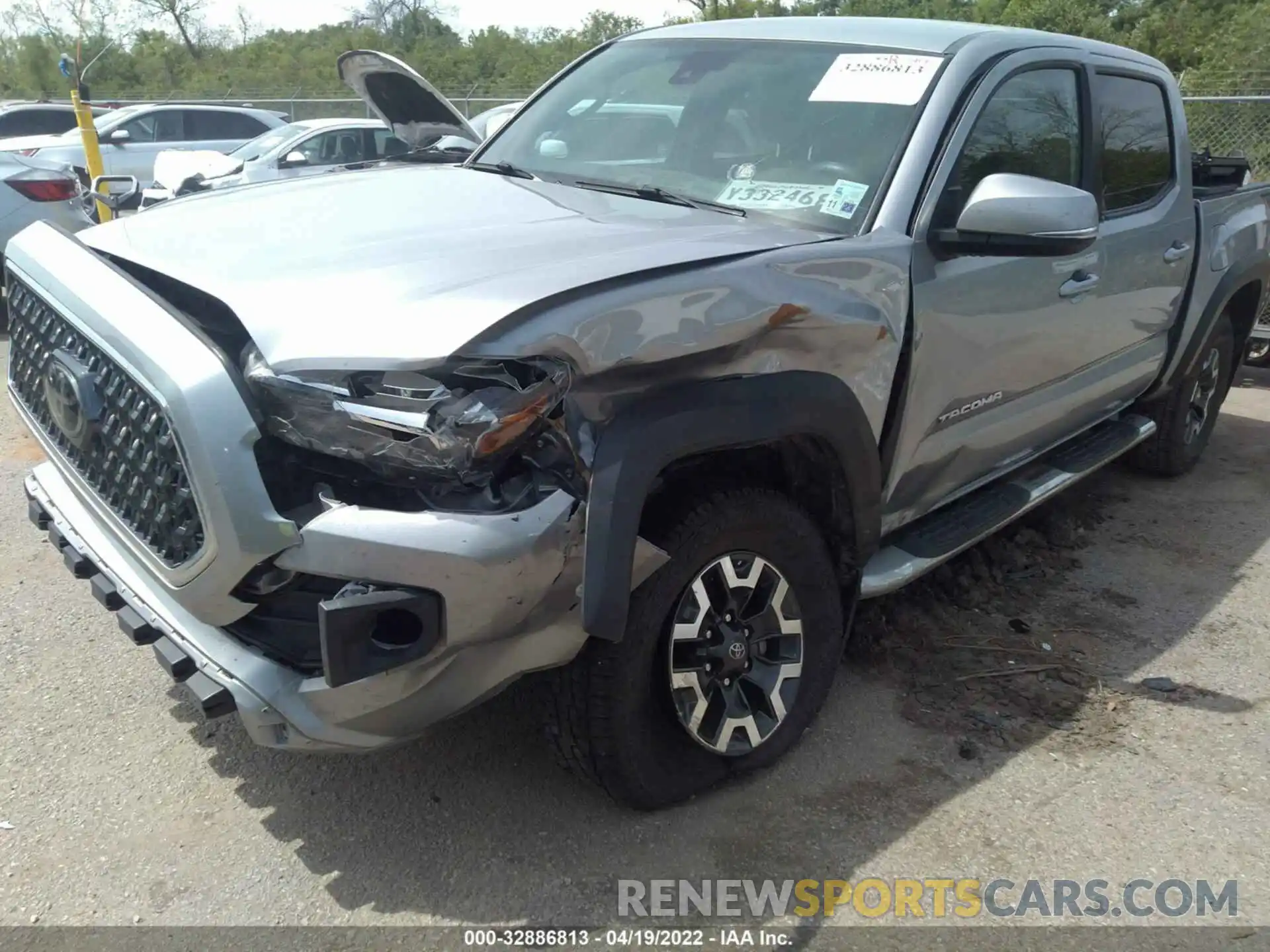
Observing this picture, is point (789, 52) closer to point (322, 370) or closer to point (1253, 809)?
point (322, 370)

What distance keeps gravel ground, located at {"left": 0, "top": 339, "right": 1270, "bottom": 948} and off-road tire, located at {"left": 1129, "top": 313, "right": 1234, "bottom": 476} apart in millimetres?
1654

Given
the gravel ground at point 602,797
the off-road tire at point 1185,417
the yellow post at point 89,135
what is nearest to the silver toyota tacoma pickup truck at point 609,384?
the gravel ground at point 602,797

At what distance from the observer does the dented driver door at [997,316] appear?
3041 millimetres

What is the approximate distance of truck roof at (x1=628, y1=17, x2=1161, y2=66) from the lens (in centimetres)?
334

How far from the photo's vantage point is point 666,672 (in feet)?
8.37

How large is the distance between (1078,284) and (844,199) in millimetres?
1139

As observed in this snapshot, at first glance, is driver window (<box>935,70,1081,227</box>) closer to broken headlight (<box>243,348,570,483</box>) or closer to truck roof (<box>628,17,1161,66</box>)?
truck roof (<box>628,17,1161,66</box>)

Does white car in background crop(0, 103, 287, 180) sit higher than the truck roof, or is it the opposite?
the truck roof

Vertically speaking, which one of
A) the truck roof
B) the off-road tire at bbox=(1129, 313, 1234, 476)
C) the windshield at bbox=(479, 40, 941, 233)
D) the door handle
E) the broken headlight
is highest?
the truck roof

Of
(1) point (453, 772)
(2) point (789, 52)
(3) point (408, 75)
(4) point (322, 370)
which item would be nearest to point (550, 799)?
(1) point (453, 772)

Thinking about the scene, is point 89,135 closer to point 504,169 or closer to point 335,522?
point 504,169

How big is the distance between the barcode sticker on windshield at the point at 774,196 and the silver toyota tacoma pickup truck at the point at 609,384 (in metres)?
0.01

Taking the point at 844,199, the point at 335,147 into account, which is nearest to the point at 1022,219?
the point at 844,199

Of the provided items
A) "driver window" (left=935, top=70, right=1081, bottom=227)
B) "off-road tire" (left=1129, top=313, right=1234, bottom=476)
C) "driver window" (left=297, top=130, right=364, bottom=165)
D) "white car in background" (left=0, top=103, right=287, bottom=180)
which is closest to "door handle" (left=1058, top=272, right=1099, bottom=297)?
"driver window" (left=935, top=70, right=1081, bottom=227)
